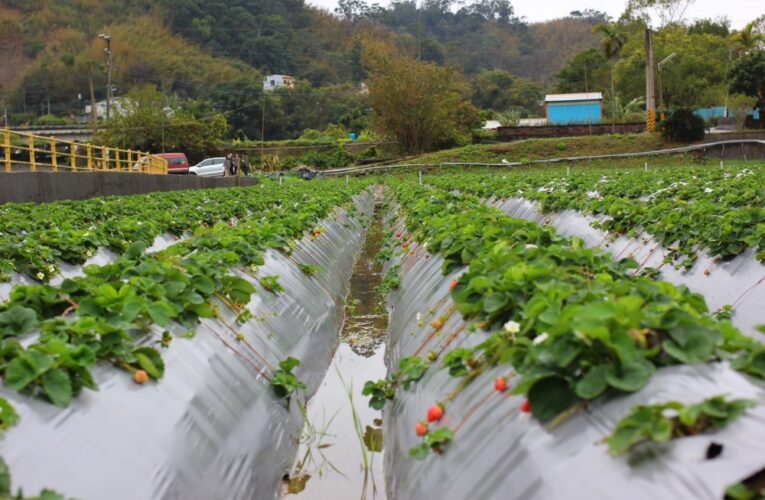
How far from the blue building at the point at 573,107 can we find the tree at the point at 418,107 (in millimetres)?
12205

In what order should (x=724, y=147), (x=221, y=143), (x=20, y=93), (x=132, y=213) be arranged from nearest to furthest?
(x=132, y=213)
(x=724, y=147)
(x=221, y=143)
(x=20, y=93)

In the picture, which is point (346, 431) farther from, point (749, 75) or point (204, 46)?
point (204, 46)

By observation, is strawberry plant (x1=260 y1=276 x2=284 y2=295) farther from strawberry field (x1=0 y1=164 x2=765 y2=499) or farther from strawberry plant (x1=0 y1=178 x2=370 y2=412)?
strawberry plant (x1=0 y1=178 x2=370 y2=412)

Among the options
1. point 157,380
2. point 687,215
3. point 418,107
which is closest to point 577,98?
point 418,107

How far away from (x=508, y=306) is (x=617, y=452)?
1903 mm

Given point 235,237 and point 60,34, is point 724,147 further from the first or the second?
→ point 60,34

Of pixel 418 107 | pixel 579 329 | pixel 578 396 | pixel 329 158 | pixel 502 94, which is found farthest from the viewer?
pixel 502 94

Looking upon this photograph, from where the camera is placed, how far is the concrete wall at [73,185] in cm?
1616

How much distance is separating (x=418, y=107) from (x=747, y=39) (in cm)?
2463

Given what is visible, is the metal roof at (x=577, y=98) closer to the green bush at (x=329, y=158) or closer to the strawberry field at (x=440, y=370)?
the green bush at (x=329, y=158)

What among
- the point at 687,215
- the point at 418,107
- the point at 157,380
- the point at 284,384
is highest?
the point at 418,107

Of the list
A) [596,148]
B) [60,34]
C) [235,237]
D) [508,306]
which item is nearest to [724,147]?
[596,148]

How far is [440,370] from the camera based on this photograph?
4699mm

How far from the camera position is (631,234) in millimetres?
9367
